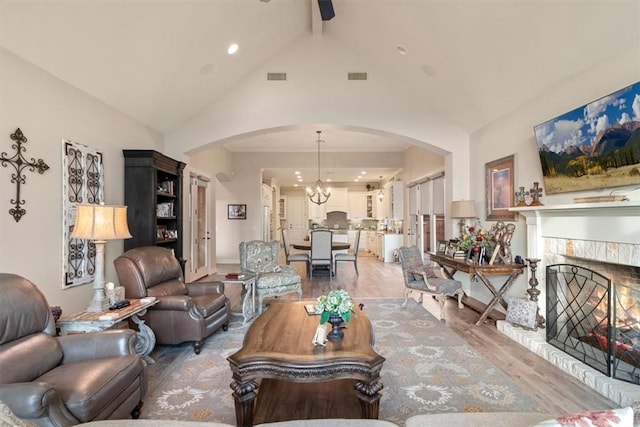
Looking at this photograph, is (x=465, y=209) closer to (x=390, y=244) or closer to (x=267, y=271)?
(x=267, y=271)

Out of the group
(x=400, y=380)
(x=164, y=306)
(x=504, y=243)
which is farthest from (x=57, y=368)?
(x=504, y=243)

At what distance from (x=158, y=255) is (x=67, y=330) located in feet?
4.25

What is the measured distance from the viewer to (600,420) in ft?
3.15

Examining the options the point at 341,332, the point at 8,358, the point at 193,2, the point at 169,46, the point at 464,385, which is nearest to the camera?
the point at 8,358

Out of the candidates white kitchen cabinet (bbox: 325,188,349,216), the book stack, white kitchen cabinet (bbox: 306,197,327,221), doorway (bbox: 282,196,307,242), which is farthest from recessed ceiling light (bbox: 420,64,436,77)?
doorway (bbox: 282,196,307,242)

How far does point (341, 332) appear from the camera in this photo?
2428 millimetres

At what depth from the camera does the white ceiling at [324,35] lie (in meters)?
2.73

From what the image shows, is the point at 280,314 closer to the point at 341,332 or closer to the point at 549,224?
the point at 341,332

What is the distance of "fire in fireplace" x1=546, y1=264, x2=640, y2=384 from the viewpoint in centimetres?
257

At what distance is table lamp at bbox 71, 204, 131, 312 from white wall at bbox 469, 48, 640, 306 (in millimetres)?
4236

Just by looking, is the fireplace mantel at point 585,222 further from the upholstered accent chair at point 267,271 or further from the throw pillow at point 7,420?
the throw pillow at point 7,420

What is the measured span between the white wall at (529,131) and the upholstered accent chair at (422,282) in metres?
0.68

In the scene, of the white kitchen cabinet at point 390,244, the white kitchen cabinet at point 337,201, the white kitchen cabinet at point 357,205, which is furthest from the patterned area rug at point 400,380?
the white kitchen cabinet at point 357,205

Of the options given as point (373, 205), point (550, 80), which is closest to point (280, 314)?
point (550, 80)
